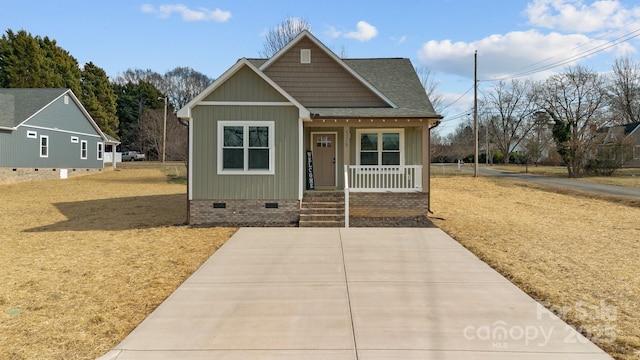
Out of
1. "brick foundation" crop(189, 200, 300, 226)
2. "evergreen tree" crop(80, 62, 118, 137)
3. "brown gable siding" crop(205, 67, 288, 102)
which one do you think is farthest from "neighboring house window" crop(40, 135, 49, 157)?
"evergreen tree" crop(80, 62, 118, 137)

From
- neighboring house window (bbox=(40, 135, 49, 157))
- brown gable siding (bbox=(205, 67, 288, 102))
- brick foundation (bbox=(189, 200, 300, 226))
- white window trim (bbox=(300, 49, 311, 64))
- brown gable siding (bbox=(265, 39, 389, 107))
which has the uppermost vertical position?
white window trim (bbox=(300, 49, 311, 64))

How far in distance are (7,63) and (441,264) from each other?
162 ft

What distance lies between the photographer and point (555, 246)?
8898 millimetres

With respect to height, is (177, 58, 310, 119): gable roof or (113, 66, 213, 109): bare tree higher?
(113, 66, 213, 109): bare tree

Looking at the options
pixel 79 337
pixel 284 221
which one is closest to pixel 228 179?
pixel 284 221

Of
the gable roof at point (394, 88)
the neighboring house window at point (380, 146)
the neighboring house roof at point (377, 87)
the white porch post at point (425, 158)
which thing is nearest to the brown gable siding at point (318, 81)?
the neighboring house roof at point (377, 87)

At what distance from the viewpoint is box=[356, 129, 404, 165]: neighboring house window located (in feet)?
46.2

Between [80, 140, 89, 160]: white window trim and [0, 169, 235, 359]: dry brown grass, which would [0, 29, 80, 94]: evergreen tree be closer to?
[80, 140, 89, 160]: white window trim

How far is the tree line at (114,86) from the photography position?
40.7m

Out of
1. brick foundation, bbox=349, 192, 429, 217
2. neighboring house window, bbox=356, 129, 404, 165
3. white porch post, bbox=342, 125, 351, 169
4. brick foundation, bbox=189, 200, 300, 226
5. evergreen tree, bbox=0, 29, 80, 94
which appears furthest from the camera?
evergreen tree, bbox=0, 29, 80, 94

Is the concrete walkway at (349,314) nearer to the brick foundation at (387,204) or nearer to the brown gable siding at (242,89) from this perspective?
the brick foundation at (387,204)

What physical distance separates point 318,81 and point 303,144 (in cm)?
293

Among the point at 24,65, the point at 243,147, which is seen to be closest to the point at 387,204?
the point at 243,147

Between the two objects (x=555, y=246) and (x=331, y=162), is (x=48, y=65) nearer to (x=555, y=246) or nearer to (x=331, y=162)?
(x=331, y=162)
